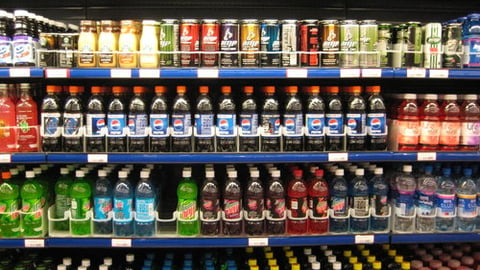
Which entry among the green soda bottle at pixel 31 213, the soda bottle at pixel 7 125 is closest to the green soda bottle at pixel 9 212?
the green soda bottle at pixel 31 213

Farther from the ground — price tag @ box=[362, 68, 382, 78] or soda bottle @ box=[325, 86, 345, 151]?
price tag @ box=[362, 68, 382, 78]

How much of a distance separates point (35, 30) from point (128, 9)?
755 millimetres

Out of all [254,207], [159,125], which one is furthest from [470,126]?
[159,125]

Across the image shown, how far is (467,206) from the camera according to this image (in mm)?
2602

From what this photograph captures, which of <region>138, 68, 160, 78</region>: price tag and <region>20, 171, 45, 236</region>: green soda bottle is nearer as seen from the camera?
<region>138, 68, 160, 78</region>: price tag

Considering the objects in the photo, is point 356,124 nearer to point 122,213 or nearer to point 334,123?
point 334,123

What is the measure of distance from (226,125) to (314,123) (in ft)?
1.83

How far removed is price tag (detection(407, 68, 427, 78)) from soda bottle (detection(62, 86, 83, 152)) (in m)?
2.07

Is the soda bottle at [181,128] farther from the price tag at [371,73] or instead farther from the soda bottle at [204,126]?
the price tag at [371,73]

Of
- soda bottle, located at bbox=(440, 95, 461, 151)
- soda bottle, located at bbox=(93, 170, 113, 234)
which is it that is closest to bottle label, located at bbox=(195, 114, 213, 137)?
soda bottle, located at bbox=(93, 170, 113, 234)

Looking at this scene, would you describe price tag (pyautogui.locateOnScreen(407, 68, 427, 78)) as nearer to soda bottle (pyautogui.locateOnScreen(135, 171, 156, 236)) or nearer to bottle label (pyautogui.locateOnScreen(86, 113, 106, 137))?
soda bottle (pyautogui.locateOnScreen(135, 171, 156, 236))

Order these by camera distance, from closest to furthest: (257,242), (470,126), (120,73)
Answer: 1. (120,73)
2. (257,242)
3. (470,126)

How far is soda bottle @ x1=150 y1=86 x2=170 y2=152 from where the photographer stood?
2441 millimetres

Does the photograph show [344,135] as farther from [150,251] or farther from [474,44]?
[150,251]
